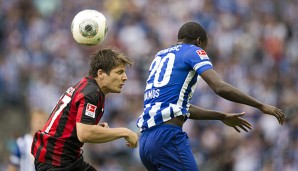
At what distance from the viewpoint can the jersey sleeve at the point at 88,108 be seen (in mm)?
7829

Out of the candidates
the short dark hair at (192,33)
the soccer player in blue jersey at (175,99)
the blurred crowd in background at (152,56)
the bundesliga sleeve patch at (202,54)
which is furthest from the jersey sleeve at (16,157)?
the blurred crowd in background at (152,56)

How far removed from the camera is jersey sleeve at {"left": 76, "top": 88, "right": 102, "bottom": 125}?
783 cm

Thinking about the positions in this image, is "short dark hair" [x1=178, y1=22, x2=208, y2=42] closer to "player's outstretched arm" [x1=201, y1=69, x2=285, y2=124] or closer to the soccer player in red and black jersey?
"player's outstretched arm" [x1=201, y1=69, x2=285, y2=124]

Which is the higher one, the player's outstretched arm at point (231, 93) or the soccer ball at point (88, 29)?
the soccer ball at point (88, 29)

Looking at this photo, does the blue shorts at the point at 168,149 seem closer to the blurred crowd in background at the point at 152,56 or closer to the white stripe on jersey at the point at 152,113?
the white stripe on jersey at the point at 152,113

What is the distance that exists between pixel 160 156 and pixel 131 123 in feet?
27.1

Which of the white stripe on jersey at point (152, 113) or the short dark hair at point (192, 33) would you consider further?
the short dark hair at point (192, 33)

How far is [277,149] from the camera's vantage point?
14.3 m

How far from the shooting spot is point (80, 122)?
25.7ft

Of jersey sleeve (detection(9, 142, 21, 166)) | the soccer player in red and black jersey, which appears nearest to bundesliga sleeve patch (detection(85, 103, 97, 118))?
the soccer player in red and black jersey

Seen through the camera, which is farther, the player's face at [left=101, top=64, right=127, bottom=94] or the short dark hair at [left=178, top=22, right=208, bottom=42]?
the short dark hair at [left=178, top=22, right=208, bottom=42]

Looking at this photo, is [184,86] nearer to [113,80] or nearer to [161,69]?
[161,69]

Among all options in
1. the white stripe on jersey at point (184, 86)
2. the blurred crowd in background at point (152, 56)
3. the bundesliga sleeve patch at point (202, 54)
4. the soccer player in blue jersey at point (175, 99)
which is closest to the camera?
the soccer player in blue jersey at point (175, 99)

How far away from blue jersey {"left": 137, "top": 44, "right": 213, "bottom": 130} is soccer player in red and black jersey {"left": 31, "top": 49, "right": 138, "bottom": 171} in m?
0.49
